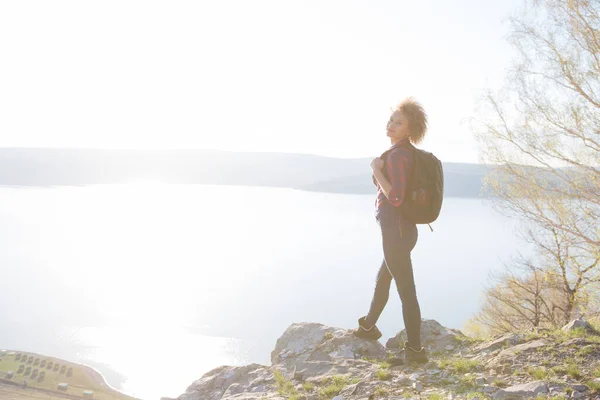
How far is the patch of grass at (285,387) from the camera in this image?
4598mm

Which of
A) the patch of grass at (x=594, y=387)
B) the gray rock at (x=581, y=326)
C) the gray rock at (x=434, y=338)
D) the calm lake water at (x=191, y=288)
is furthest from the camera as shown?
the calm lake water at (x=191, y=288)

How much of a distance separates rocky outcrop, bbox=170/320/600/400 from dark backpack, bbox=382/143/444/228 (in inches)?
67.0

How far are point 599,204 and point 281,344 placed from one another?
874 centimetres

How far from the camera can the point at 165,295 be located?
87.4 m

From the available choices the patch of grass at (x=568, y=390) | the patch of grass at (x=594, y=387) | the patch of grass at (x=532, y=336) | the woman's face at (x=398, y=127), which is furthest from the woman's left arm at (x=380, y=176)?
the patch of grass at (x=532, y=336)

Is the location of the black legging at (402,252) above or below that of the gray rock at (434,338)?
above

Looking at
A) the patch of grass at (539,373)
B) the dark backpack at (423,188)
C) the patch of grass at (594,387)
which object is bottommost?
the patch of grass at (539,373)

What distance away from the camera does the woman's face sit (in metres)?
4.39

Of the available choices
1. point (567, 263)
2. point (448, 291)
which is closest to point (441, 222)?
point (448, 291)

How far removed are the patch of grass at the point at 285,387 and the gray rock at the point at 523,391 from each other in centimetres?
204

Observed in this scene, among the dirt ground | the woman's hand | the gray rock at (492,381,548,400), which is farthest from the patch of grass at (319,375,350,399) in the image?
the dirt ground

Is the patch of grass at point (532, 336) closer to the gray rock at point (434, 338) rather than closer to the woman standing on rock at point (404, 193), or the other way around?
the gray rock at point (434, 338)

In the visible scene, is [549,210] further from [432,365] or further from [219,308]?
[219,308]

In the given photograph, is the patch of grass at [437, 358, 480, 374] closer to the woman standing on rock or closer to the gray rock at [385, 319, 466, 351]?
the woman standing on rock
